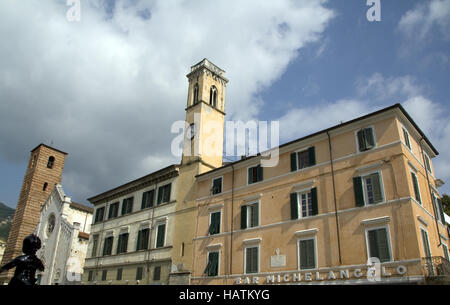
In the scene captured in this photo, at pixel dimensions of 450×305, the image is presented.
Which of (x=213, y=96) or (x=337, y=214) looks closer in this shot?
(x=337, y=214)

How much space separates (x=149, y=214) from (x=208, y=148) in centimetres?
835

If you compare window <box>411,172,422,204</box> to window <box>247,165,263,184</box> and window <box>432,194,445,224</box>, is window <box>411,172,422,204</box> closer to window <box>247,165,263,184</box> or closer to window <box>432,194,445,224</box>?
window <box>432,194,445,224</box>

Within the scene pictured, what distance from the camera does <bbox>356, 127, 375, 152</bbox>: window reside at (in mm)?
20439

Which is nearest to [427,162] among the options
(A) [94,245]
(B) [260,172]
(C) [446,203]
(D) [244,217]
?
(B) [260,172]

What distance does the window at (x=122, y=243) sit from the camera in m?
34.3

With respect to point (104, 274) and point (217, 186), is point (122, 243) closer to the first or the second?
point (104, 274)

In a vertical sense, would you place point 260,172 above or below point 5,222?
below

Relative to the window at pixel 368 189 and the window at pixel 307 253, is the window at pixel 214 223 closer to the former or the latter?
the window at pixel 307 253

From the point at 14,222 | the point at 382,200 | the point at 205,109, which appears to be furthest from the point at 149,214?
the point at 14,222

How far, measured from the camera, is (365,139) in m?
20.6

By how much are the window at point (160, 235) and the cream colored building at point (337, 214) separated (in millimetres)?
4918

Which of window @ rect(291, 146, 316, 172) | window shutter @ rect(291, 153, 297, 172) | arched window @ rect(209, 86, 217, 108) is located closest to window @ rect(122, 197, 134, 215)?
arched window @ rect(209, 86, 217, 108)

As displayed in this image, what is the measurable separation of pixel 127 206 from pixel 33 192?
86.9 feet

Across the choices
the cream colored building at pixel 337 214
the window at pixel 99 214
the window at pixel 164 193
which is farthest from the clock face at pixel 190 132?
the window at pixel 99 214
